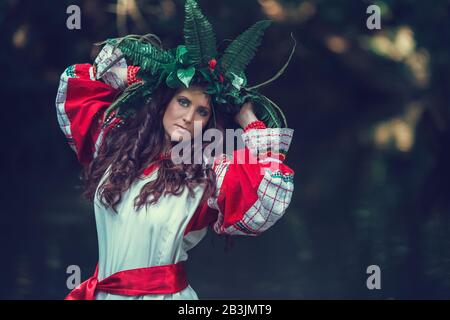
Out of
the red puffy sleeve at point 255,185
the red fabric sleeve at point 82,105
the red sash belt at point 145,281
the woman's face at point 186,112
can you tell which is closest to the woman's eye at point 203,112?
the woman's face at point 186,112

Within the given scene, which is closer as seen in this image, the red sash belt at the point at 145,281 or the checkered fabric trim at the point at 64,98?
the red sash belt at the point at 145,281

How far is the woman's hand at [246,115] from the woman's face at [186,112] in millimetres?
69

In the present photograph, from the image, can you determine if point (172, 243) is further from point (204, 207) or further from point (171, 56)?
point (171, 56)

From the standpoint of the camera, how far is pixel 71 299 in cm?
199

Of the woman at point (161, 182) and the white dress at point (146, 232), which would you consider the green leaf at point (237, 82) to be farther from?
the white dress at point (146, 232)

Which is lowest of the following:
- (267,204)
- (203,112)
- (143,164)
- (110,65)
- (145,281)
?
(145,281)

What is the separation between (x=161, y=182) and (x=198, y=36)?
1.00ft

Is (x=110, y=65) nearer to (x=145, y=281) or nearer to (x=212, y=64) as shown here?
(x=212, y=64)

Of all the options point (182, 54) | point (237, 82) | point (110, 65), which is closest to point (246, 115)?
point (237, 82)

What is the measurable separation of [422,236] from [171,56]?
1521 millimetres

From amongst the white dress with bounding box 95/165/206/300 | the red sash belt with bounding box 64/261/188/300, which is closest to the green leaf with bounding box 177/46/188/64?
the white dress with bounding box 95/165/206/300

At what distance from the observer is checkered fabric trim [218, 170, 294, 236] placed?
6.14ft

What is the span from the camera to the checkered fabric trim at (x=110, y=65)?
6.61ft

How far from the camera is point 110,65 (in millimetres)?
2014
